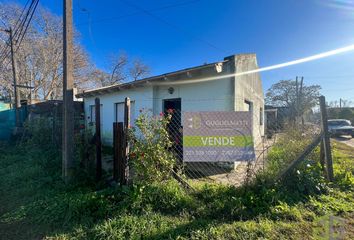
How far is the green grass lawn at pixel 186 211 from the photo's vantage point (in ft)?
8.75

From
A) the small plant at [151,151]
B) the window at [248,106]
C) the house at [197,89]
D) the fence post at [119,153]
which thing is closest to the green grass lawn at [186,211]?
the small plant at [151,151]

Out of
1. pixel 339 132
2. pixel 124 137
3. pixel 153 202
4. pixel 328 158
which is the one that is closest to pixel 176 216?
pixel 153 202

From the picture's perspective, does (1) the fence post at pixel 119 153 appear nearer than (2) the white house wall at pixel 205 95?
Yes

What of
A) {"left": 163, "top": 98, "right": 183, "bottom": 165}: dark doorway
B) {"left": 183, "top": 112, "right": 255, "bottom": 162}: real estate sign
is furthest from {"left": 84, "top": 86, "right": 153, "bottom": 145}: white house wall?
{"left": 183, "top": 112, "right": 255, "bottom": 162}: real estate sign

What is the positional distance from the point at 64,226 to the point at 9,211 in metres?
1.33

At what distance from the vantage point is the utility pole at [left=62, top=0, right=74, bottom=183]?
14.6ft

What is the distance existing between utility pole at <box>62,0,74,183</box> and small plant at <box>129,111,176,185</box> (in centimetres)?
192

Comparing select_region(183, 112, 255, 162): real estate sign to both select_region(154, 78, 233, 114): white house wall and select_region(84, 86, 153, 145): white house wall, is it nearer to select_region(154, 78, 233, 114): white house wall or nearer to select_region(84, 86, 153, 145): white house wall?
select_region(154, 78, 233, 114): white house wall

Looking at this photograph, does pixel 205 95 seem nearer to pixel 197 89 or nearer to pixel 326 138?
pixel 197 89

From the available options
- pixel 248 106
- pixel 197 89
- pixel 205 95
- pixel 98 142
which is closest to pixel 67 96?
pixel 98 142

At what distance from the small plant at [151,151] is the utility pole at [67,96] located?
6.31 feet

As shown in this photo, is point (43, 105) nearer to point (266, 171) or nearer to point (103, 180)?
point (103, 180)

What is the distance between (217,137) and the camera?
3.97 meters

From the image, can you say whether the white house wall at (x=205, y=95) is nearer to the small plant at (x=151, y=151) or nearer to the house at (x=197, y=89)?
the house at (x=197, y=89)
